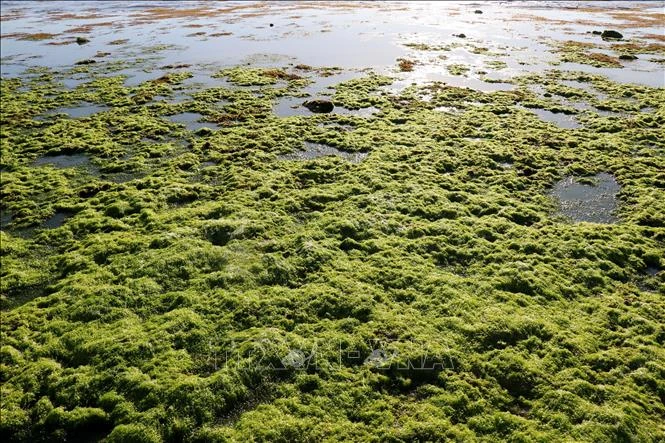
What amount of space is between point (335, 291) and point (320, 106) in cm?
2516

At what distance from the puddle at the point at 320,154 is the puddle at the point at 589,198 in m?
12.1

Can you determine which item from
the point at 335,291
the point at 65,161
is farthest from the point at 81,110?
the point at 335,291

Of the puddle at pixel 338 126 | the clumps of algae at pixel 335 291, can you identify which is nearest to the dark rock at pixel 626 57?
the clumps of algae at pixel 335 291

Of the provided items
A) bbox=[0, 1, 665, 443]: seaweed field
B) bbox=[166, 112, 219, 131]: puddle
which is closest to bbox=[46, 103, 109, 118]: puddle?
bbox=[0, 1, 665, 443]: seaweed field

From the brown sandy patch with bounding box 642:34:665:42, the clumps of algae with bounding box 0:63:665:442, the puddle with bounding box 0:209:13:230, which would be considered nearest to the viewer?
the clumps of algae with bounding box 0:63:665:442

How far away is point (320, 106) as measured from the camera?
129 ft

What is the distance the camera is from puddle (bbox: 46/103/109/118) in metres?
40.0

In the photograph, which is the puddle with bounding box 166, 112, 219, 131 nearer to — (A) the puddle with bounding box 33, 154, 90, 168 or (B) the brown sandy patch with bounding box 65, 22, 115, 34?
(A) the puddle with bounding box 33, 154, 90, 168

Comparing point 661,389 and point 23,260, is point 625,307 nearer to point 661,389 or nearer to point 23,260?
point 661,389

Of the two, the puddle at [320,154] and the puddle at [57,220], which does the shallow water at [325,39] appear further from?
the puddle at [57,220]

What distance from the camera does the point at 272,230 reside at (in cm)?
2189

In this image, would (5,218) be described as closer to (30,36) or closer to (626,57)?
(626,57)

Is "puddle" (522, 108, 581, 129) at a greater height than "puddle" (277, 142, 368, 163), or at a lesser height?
greater

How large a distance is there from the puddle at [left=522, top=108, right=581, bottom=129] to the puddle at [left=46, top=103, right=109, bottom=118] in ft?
126
